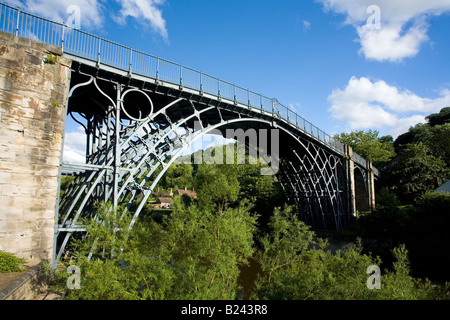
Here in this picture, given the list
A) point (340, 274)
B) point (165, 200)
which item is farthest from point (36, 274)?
point (165, 200)

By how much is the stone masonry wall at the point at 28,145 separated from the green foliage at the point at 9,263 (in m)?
0.31

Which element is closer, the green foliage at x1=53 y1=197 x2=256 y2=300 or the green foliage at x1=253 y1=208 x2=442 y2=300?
the green foliage at x1=53 y1=197 x2=256 y2=300

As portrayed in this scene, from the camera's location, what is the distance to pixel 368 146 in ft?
141

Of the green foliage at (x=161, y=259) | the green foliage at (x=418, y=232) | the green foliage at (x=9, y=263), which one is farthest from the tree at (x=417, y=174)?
the green foliage at (x=9, y=263)

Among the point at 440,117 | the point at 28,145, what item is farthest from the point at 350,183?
the point at 440,117

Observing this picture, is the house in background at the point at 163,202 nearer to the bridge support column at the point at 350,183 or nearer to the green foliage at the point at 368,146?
the green foliage at the point at 368,146

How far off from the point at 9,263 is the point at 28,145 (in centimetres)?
324

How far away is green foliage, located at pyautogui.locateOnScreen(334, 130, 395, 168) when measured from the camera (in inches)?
1662

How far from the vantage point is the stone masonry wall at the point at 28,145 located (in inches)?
324

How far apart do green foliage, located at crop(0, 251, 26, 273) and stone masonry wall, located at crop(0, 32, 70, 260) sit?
308mm

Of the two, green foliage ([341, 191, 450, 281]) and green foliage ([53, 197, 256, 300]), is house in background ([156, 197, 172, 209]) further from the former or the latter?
green foliage ([53, 197, 256, 300])

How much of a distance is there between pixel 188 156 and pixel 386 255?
131 ft

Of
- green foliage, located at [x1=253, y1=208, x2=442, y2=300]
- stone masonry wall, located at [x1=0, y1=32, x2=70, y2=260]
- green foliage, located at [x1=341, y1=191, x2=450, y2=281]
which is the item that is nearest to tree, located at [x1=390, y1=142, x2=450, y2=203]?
green foliage, located at [x1=341, y1=191, x2=450, y2=281]
